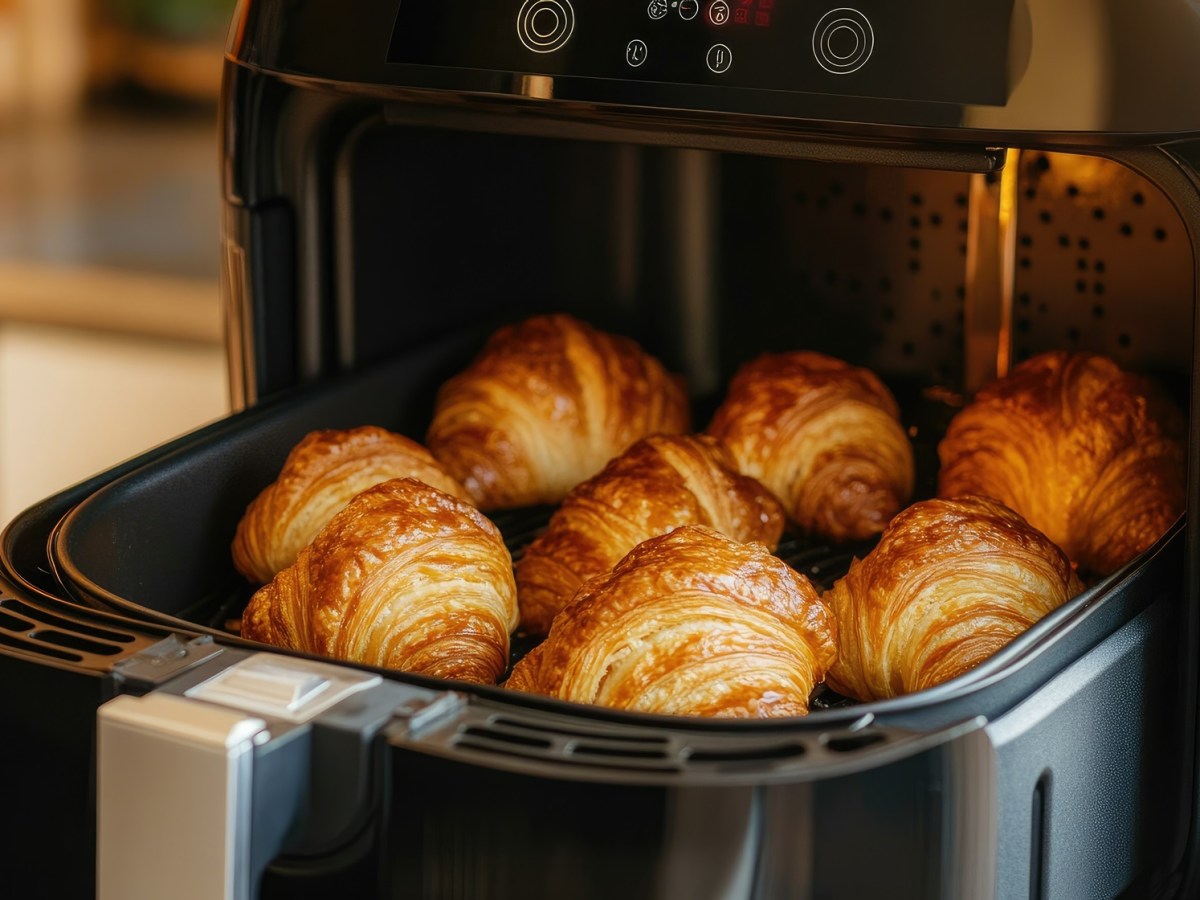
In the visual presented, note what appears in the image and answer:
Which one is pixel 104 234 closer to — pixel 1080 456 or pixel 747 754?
pixel 1080 456

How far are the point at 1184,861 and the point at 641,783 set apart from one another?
0.43 meters

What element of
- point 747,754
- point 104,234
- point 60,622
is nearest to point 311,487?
point 60,622

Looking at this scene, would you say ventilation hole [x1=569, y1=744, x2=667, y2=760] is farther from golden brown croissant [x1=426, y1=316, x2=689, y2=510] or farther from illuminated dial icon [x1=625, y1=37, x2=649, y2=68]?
golden brown croissant [x1=426, y1=316, x2=689, y2=510]

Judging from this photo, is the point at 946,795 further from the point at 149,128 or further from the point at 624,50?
the point at 149,128

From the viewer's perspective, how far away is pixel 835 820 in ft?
2.13

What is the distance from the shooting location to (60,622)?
0.80 meters

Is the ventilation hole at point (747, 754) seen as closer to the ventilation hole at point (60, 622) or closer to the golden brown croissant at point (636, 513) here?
the ventilation hole at point (60, 622)

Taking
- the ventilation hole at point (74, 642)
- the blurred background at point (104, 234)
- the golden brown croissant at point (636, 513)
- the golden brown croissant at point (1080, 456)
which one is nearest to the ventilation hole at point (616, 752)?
the ventilation hole at point (74, 642)

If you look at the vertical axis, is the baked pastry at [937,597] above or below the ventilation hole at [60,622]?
below

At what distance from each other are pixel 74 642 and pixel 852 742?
1.21 ft

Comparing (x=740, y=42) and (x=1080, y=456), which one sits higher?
(x=740, y=42)

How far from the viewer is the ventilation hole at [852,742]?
0.66 meters

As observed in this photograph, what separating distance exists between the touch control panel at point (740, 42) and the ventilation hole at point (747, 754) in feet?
1.26

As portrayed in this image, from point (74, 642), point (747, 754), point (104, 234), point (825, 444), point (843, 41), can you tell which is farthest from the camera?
point (104, 234)
